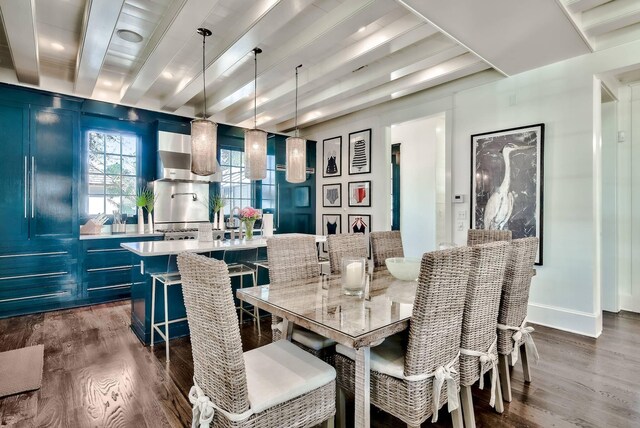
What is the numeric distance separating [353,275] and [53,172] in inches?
162

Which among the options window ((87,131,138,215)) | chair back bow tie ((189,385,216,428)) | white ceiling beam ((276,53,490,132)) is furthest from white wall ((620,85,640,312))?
window ((87,131,138,215))

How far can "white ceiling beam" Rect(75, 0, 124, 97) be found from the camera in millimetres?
2400

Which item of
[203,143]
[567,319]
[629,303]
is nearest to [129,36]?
[203,143]

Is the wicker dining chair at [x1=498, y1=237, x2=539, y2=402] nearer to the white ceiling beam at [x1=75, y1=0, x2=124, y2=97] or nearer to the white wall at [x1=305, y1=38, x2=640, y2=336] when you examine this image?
the white wall at [x1=305, y1=38, x2=640, y2=336]

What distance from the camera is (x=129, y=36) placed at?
321 centimetres

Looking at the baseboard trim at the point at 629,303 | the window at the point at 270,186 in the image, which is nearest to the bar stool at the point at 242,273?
the window at the point at 270,186

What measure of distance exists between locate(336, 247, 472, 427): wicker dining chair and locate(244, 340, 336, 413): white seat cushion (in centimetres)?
27

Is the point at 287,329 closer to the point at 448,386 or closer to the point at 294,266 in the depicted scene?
the point at 294,266

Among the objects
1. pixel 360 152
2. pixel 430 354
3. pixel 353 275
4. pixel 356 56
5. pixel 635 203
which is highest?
pixel 356 56

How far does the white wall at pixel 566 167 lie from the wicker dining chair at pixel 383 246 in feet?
5.59

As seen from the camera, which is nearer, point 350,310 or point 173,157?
point 350,310

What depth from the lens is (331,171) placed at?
604 cm

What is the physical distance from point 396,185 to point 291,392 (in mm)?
5355

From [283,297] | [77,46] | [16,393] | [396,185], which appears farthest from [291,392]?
[396,185]
